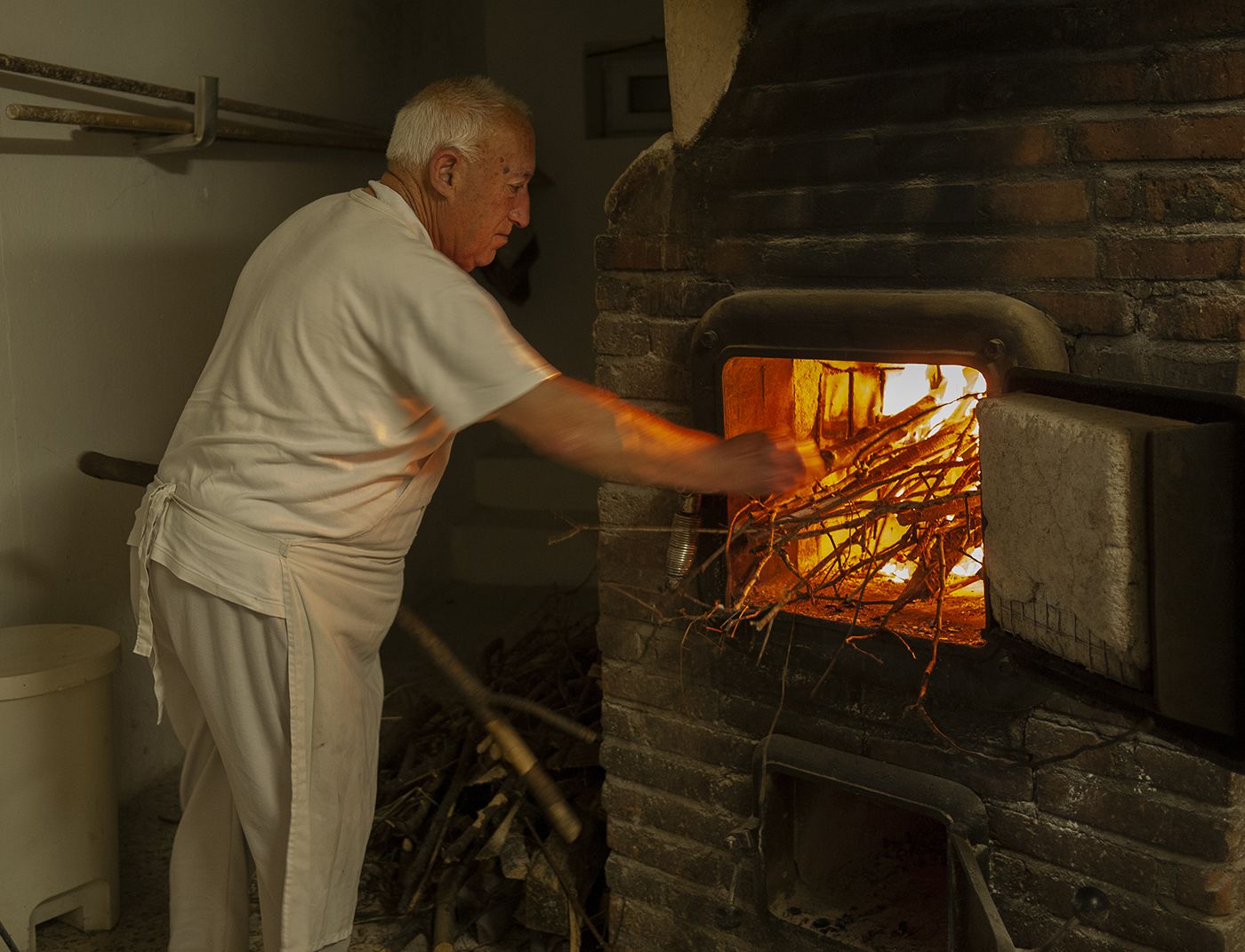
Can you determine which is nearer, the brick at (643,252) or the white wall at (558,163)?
the brick at (643,252)

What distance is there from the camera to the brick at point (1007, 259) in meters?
1.82

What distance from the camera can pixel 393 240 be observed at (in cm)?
199

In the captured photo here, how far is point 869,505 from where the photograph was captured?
1979 mm

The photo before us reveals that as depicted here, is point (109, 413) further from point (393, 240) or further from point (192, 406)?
point (393, 240)

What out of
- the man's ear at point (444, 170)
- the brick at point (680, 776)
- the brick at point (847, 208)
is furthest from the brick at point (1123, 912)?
the man's ear at point (444, 170)

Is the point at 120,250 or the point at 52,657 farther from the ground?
the point at 120,250

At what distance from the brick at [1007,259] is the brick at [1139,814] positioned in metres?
0.74

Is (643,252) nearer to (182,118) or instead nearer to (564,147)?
(182,118)

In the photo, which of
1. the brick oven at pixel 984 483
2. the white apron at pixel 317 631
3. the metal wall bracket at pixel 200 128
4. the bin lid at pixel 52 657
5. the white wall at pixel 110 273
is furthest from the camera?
the metal wall bracket at pixel 200 128

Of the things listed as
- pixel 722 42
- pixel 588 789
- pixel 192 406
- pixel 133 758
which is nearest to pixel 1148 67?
pixel 722 42

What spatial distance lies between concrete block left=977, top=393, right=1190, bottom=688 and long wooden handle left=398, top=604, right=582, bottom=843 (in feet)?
3.03

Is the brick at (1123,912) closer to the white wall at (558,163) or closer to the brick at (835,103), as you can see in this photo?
the brick at (835,103)

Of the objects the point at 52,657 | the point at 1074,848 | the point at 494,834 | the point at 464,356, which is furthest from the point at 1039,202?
the point at 52,657

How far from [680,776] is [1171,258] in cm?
126
